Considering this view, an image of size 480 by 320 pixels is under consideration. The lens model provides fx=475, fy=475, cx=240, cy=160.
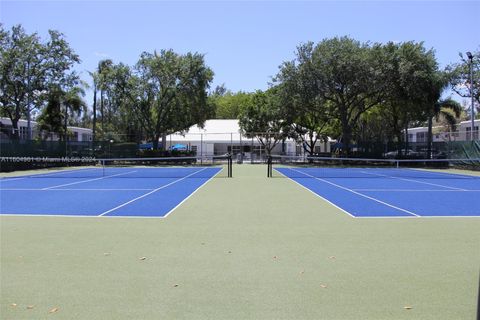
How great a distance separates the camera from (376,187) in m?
19.5

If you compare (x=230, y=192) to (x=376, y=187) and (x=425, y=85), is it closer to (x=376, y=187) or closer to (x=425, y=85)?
(x=376, y=187)

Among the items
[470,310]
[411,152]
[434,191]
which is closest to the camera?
[470,310]

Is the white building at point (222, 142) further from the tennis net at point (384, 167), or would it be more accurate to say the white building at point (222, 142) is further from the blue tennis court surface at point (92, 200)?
the blue tennis court surface at point (92, 200)

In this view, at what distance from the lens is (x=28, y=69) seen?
40.3 meters

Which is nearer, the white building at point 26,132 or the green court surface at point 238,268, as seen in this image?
the green court surface at point 238,268

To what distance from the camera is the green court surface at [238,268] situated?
4891 mm

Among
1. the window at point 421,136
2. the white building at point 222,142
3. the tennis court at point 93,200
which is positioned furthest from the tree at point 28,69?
the window at point 421,136

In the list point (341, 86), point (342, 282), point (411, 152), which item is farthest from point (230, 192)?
point (411, 152)

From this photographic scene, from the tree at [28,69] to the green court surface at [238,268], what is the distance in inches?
1293

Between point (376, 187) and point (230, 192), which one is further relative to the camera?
point (376, 187)

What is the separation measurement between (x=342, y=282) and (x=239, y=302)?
1.47m

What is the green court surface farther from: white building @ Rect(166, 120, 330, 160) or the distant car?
white building @ Rect(166, 120, 330, 160)

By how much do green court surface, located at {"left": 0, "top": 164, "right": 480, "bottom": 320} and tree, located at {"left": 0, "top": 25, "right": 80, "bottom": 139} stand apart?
3284 centimetres

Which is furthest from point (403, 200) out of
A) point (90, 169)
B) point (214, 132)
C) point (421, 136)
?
point (421, 136)
